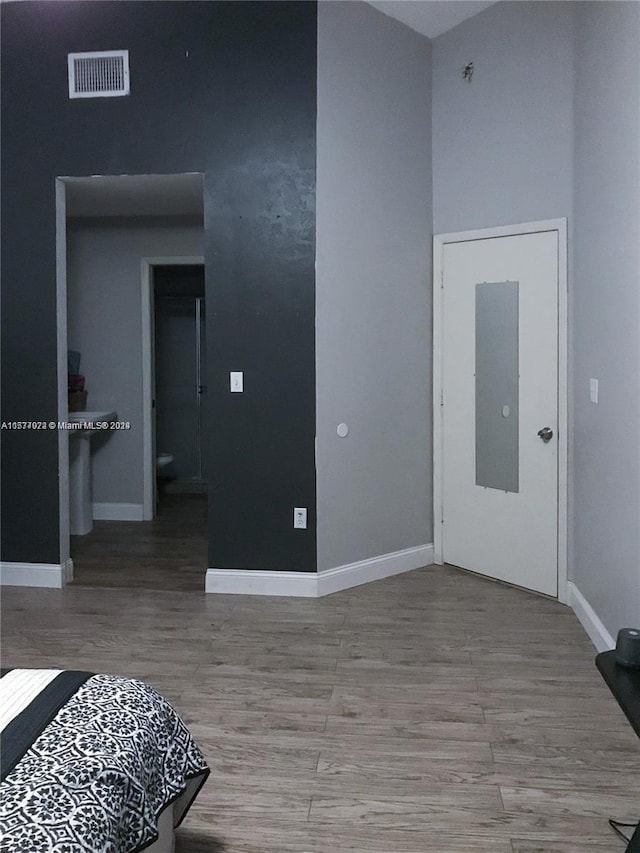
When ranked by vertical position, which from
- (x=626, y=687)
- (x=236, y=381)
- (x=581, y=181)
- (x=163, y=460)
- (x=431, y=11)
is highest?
(x=431, y=11)

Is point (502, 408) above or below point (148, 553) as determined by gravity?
above

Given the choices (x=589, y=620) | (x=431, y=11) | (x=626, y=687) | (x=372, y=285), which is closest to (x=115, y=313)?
(x=372, y=285)

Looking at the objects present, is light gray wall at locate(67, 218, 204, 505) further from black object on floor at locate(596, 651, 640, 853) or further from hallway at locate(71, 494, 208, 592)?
black object on floor at locate(596, 651, 640, 853)

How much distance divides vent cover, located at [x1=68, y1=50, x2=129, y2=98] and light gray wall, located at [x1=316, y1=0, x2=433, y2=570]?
42.4 inches

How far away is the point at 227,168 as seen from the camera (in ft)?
14.3

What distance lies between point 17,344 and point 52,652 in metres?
1.88

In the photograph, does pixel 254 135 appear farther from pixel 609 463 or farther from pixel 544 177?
pixel 609 463

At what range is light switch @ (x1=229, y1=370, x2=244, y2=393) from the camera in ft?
14.5

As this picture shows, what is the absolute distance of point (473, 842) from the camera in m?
2.16

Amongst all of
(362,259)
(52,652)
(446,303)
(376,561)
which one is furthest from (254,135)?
(52,652)

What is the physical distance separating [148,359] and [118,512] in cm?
127

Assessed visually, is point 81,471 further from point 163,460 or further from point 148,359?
point 163,460

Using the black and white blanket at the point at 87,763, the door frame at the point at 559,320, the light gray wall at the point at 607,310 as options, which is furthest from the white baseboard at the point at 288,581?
the black and white blanket at the point at 87,763

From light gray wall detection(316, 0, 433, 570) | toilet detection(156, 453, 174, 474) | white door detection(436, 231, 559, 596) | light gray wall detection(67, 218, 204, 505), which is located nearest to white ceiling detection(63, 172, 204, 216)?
light gray wall detection(67, 218, 204, 505)
